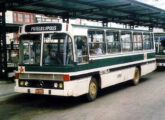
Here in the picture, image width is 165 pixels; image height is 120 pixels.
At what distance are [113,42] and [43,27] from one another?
3.73 m

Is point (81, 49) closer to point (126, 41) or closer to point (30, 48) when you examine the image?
point (30, 48)

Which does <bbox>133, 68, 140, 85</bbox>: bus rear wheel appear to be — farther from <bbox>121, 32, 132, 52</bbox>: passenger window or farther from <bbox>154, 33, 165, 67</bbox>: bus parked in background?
<bbox>154, 33, 165, 67</bbox>: bus parked in background

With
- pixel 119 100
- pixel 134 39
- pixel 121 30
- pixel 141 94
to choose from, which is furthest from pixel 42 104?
pixel 134 39

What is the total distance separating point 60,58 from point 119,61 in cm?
412

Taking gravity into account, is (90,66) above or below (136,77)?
above

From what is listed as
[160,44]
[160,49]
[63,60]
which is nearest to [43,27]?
[63,60]

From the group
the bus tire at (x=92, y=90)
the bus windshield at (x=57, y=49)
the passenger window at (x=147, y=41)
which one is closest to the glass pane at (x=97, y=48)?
the bus tire at (x=92, y=90)

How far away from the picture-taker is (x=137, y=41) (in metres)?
14.4

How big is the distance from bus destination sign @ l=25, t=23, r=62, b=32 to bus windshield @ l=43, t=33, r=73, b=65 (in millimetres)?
178

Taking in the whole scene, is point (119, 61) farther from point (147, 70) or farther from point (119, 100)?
point (147, 70)

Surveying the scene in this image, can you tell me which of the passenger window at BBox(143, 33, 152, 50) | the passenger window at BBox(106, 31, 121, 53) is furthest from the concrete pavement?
the passenger window at BBox(143, 33, 152, 50)

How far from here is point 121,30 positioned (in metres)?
12.7

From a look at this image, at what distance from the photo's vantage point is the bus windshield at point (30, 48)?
9.27 meters

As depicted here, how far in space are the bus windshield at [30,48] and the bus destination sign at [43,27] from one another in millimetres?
199
